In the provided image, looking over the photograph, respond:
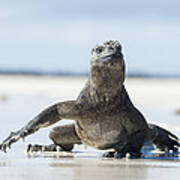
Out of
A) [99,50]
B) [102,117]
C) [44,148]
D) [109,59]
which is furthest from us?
[44,148]

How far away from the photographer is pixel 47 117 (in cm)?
1573

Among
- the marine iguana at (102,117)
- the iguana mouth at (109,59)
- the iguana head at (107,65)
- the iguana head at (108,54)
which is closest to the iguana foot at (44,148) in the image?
the marine iguana at (102,117)

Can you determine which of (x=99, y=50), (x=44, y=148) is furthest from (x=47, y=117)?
(x=99, y=50)

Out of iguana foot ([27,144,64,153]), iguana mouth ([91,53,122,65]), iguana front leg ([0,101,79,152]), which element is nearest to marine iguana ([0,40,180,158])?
iguana front leg ([0,101,79,152])

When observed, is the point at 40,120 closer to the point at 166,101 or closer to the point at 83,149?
the point at 83,149

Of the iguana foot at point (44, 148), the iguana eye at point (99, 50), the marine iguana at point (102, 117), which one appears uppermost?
the iguana eye at point (99, 50)

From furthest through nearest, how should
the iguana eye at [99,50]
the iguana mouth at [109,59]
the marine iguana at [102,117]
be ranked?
the marine iguana at [102,117] < the iguana eye at [99,50] < the iguana mouth at [109,59]

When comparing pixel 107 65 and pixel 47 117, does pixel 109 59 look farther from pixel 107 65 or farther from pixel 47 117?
pixel 47 117

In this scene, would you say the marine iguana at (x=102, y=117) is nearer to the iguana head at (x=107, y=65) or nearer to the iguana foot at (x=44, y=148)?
the iguana head at (x=107, y=65)

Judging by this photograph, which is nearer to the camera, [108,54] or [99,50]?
[108,54]

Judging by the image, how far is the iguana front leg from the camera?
15633 mm

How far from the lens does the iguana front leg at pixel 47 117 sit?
15633mm

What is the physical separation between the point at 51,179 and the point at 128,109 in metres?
4.59

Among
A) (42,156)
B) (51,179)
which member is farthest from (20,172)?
(42,156)
